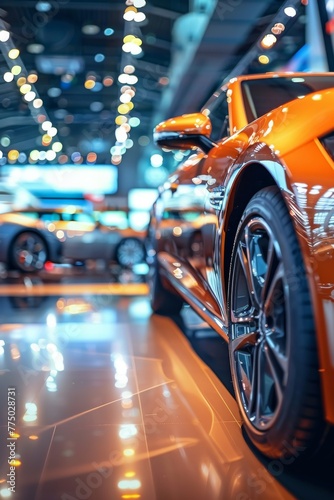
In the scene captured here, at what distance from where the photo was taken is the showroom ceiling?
933cm

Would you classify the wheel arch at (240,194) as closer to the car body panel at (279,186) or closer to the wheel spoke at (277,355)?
the car body panel at (279,186)

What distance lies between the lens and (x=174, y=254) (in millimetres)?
4109

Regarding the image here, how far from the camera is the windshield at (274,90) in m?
3.05

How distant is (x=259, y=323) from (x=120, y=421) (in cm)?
77

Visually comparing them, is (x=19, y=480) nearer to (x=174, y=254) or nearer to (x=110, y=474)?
(x=110, y=474)

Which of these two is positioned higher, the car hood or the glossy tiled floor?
the car hood

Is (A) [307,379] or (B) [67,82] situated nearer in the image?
(A) [307,379]

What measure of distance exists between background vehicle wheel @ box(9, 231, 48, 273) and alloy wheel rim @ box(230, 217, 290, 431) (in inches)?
326

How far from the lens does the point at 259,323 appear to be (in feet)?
6.71

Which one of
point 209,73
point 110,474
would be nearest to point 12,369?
point 110,474

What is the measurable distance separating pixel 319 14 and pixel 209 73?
584 centimetres

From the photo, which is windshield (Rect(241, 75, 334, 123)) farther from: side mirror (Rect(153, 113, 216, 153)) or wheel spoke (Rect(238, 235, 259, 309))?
wheel spoke (Rect(238, 235, 259, 309))

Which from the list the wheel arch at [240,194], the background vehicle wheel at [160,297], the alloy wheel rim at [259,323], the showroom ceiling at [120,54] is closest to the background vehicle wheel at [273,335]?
the alloy wheel rim at [259,323]

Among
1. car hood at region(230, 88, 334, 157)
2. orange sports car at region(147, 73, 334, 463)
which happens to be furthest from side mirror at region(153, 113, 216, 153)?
car hood at region(230, 88, 334, 157)
